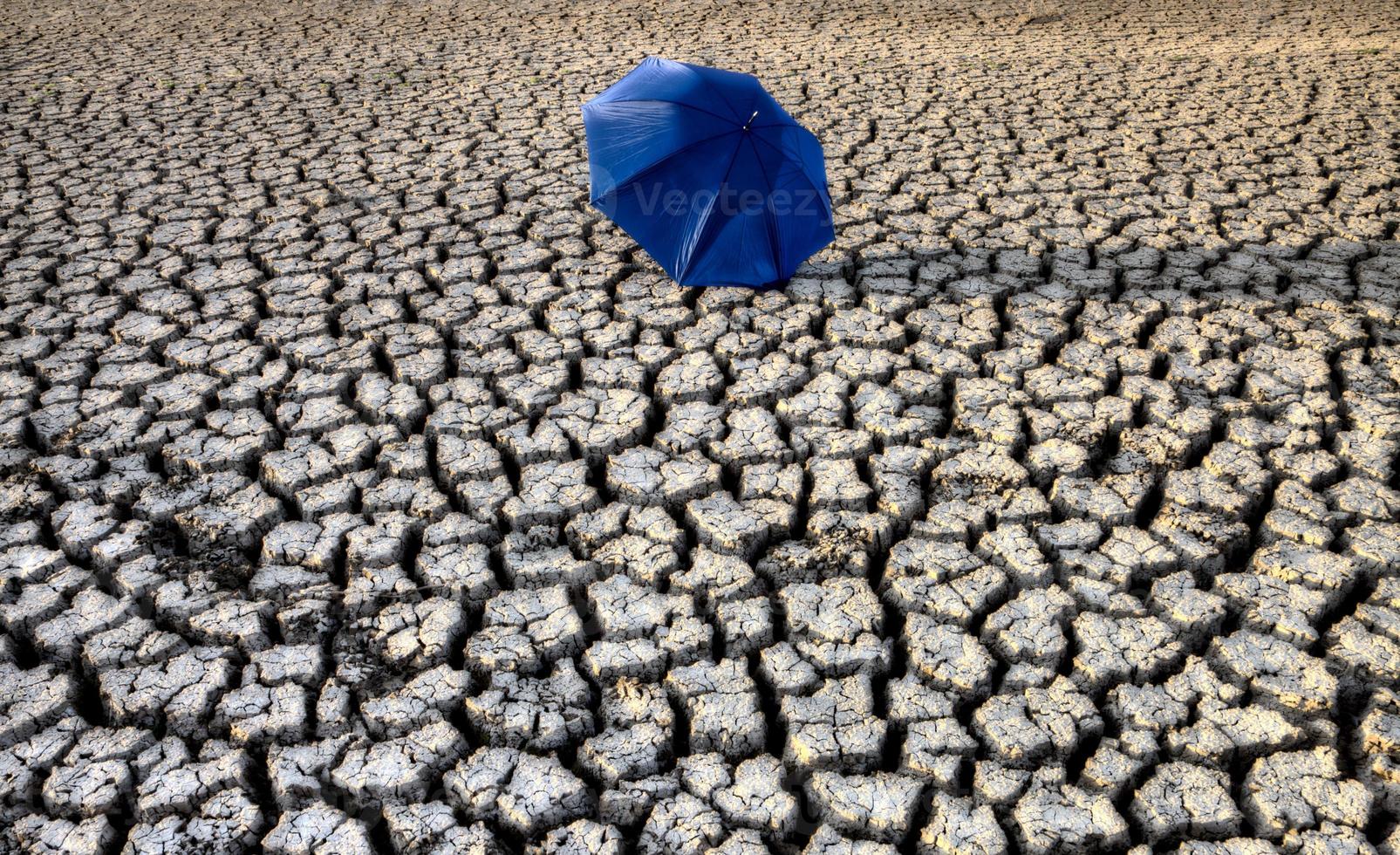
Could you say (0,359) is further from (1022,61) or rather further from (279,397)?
(1022,61)

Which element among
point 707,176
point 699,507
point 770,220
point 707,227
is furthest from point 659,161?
point 699,507

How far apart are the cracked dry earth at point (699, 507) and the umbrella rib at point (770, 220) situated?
14 cm

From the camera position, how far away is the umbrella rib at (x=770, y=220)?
3510mm

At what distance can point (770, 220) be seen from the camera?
3578mm

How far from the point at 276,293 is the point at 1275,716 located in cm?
341

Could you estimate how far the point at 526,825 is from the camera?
1862 millimetres

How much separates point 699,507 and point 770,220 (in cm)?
135

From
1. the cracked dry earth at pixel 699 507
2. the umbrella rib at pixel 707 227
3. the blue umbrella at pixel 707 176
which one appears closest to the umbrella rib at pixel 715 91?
the blue umbrella at pixel 707 176

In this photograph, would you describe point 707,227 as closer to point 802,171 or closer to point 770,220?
point 770,220

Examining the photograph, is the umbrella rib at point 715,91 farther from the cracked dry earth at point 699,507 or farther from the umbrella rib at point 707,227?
the cracked dry earth at point 699,507

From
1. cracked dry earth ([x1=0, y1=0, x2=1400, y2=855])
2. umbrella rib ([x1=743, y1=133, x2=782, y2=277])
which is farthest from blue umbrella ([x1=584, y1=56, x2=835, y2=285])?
cracked dry earth ([x1=0, y1=0, x2=1400, y2=855])

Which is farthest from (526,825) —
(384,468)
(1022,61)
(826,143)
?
(1022,61)

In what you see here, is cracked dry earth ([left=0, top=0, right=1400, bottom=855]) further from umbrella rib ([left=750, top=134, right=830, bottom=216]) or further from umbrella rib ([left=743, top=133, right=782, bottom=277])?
umbrella rib ([left=750, top=134, right=830, bottom=216])

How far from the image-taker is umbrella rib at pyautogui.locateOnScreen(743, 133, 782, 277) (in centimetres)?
351
